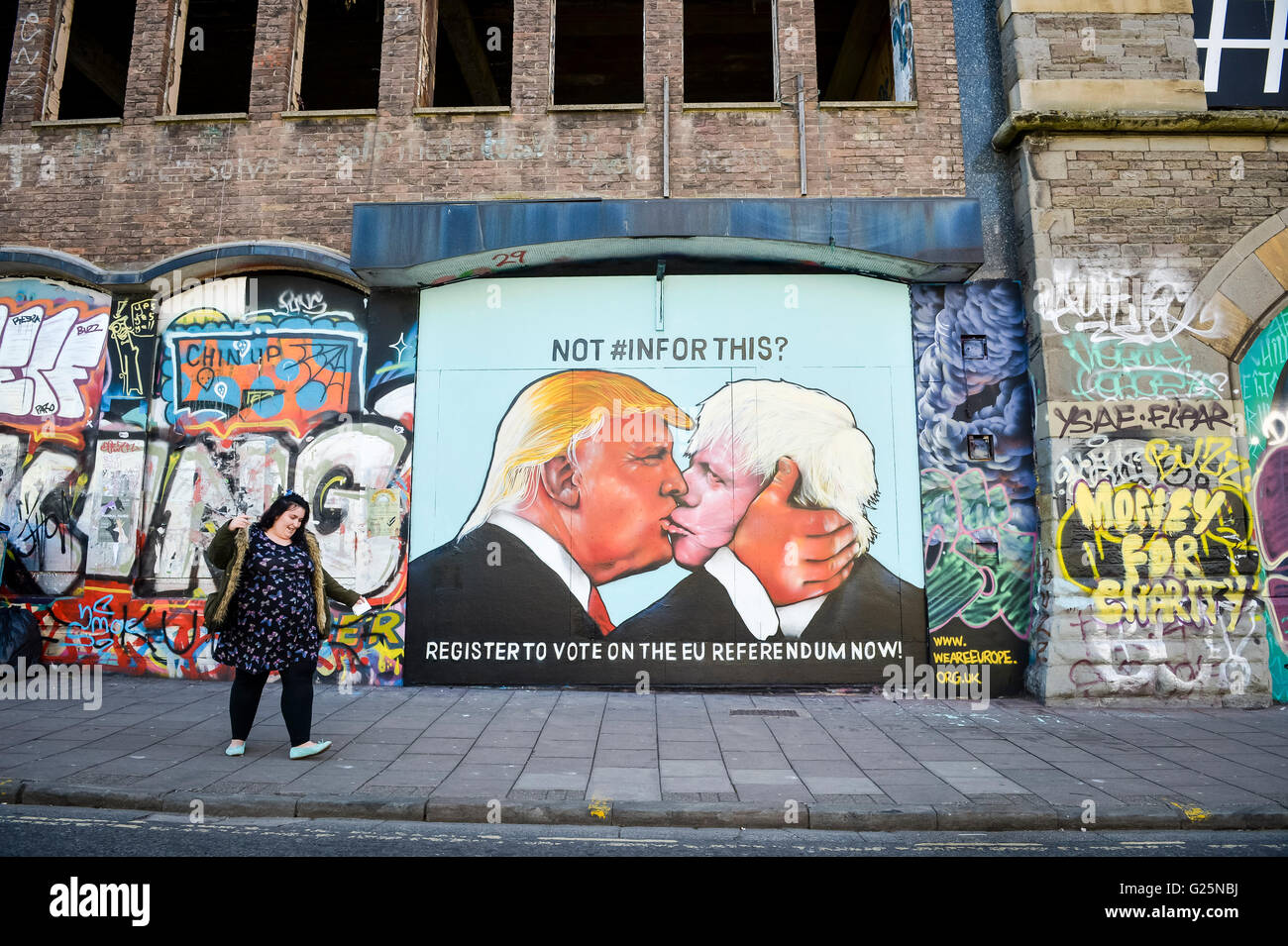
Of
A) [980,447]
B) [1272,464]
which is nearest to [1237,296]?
[1272,464]

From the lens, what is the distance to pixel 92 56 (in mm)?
10055

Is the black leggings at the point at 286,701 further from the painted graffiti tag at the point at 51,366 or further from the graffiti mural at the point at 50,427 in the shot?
the painted graffiti tag at the point at 51,366

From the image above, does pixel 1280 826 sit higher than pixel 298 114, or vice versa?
pixel 298 114

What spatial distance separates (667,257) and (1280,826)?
7028 mm

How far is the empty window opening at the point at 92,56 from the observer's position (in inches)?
361

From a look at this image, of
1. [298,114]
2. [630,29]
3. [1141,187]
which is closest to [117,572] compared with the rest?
[298,114]

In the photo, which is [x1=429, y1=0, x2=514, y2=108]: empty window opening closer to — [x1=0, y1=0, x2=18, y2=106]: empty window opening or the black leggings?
[x1=0, y1=0, x2=18, y2=106]: empty window opening

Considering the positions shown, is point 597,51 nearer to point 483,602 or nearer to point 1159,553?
point 483,602

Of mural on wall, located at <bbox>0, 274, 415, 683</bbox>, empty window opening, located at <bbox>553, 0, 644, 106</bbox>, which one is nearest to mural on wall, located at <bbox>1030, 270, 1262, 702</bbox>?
empty window opening, located at <bbox>553, 0, 644, 106</bbox>

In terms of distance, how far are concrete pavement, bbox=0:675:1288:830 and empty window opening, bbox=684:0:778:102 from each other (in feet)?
27.2

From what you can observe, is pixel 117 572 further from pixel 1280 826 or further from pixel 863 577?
pixel 1280 826

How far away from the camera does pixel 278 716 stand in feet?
20.7

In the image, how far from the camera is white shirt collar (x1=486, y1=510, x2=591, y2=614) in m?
7.82
